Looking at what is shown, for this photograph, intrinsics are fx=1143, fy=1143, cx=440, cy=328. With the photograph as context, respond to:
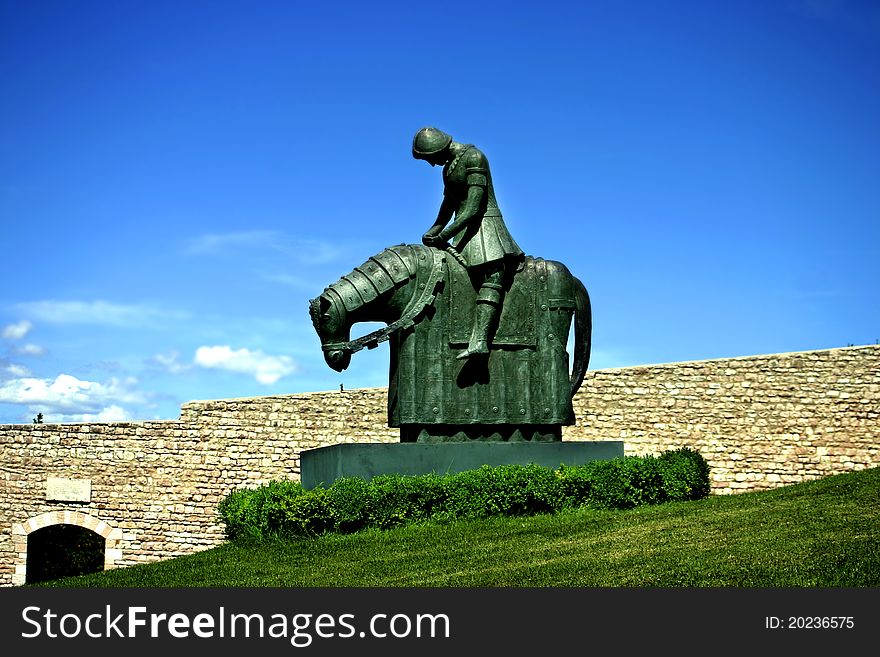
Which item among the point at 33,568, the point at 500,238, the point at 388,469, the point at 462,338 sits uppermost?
the point at 500,238

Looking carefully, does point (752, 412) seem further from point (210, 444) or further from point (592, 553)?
point (592, 553)

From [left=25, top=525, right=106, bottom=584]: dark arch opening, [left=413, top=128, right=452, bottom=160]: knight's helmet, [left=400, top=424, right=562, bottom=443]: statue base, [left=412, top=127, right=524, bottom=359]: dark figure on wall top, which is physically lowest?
[left=25, top=525, right=106, bottom=584]: dark arch opening

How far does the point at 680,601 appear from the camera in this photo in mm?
6438

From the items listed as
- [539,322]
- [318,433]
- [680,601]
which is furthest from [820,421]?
[680,601]

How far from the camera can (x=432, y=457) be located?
36.4 ft

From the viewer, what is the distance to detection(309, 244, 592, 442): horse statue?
37.0 ft

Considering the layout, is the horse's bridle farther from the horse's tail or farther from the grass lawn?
the grass lawn

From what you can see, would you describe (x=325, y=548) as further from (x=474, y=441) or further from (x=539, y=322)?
(x=539, y=322)

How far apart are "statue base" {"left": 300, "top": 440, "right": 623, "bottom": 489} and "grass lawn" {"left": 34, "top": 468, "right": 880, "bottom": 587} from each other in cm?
75

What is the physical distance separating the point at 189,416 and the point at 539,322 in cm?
1369

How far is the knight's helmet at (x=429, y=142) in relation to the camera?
11375 mm

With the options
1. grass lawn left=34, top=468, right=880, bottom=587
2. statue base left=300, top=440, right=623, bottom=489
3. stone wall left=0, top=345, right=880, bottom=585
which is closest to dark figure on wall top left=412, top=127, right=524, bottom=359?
statue base left=300, top=440, right=623, bottom=489

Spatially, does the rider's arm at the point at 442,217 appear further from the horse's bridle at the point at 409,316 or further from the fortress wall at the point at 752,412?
the fortress wall at the point at 752,412

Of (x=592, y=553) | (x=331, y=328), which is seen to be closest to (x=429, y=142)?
(x=331, y=328)
